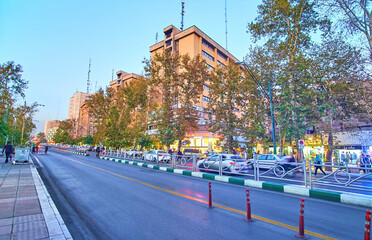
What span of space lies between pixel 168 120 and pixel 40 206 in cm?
2258

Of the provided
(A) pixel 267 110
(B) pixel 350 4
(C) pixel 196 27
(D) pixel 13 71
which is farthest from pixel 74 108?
(B) pixel 350 4

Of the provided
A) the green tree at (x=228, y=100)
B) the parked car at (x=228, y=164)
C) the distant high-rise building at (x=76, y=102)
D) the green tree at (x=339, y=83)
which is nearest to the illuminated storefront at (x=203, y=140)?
the green tree at (x=228, y=100)

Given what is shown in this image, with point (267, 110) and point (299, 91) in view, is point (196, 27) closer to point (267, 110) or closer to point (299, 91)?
point (267, 110)

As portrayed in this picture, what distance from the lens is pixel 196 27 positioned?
52125 mm

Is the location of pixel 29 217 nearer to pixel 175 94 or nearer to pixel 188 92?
pixel 175 94

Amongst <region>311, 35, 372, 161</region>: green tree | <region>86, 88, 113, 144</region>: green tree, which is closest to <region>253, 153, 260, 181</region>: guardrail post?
<region>311, 35, 372, 161</region>: green tree

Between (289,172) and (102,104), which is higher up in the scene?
(102,104)

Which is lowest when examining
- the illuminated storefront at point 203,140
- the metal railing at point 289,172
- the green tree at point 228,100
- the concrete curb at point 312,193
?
the concrete curb at point 312,193

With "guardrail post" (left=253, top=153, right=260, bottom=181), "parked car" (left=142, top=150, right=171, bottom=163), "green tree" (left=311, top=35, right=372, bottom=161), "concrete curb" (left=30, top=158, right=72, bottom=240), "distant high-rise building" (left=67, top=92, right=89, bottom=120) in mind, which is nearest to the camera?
"concrete curb" (left=30, top=158, right=72, bottom=240)

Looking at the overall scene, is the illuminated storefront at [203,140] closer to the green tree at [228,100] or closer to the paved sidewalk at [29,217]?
the green tree at [228,100]

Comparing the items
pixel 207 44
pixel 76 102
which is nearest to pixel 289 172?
pixel 207 44

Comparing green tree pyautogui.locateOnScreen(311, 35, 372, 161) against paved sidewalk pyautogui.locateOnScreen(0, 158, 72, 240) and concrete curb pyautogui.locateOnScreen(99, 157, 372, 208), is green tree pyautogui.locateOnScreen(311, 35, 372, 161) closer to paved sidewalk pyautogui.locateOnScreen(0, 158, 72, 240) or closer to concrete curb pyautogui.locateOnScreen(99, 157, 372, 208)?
concrete curb pyautogui.locateOnScreen(99, 157, 372, 208)

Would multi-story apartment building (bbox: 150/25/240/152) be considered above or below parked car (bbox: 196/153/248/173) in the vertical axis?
above

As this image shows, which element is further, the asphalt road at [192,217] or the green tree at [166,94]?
the green tree at [166,94]
